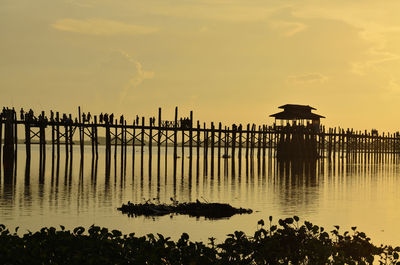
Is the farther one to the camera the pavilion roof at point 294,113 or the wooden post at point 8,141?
the pavilion roof at point 294,113

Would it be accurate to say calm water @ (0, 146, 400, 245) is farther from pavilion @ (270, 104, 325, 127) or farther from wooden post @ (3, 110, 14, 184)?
pavilion @ (270, 104, 325, 127)

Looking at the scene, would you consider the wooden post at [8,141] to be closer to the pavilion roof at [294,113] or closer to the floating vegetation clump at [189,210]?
the floating vegetation clump at [189,210]

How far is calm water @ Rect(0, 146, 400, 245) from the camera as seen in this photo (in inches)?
1017

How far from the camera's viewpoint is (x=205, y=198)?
3684cm

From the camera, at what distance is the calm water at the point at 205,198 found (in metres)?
25.8


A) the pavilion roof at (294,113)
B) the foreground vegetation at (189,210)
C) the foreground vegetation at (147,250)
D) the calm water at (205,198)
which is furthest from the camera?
the pavilion roof at (294,113)

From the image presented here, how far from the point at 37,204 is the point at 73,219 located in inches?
204

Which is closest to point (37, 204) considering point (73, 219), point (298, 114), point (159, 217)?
point (73, 219)

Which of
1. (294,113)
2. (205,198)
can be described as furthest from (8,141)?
(294,113)

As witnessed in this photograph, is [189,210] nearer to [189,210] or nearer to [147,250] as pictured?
[189,210]

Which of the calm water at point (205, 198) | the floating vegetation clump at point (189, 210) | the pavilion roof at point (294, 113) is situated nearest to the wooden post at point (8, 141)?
the calm water at point (205, 198)

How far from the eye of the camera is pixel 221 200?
3569 centimetres

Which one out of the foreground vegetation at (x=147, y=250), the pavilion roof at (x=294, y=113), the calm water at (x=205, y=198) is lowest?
the calm water at (x=205, y=198)

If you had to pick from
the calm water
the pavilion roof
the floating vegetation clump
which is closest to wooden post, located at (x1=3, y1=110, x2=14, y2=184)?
the calm water
